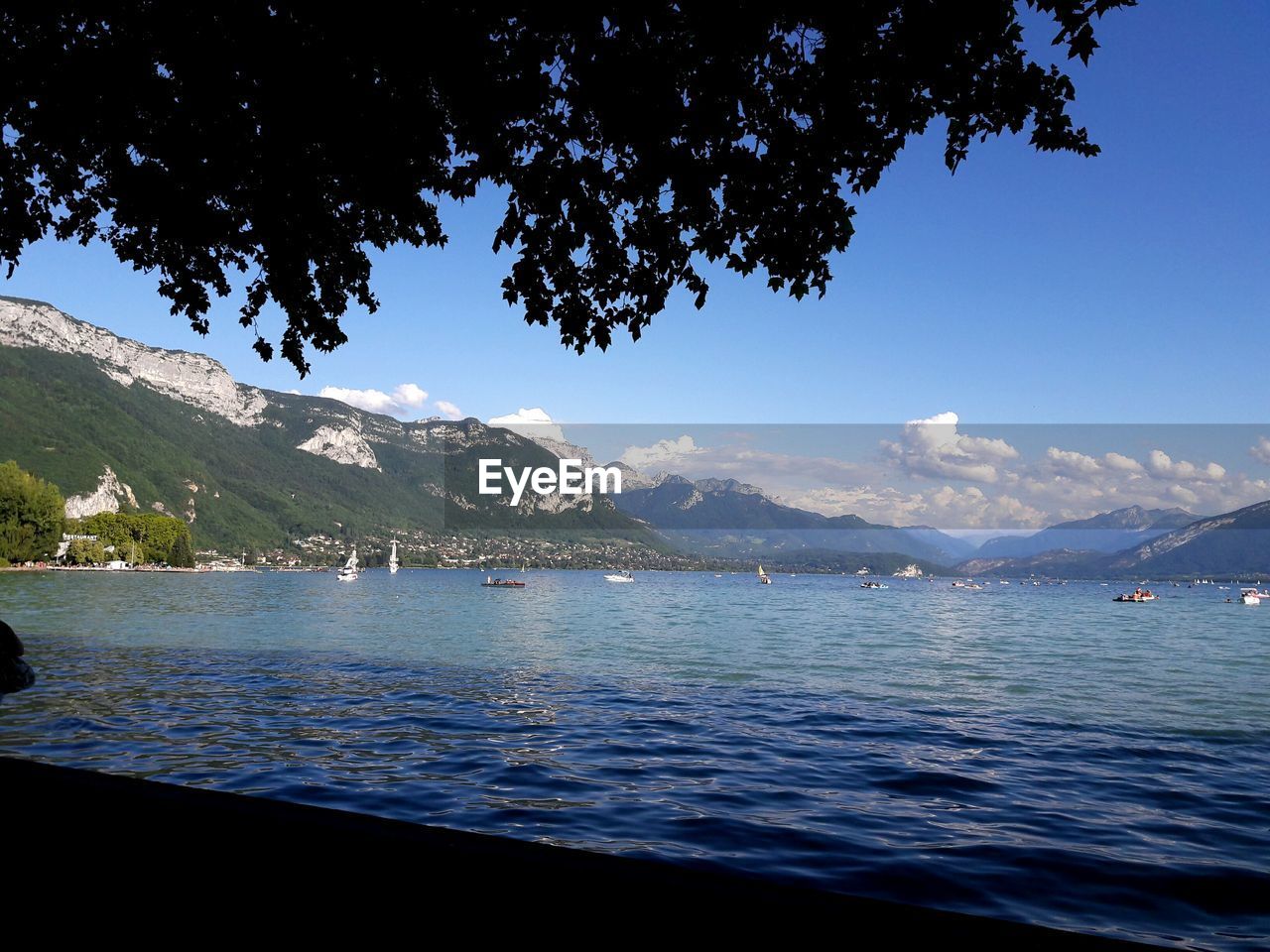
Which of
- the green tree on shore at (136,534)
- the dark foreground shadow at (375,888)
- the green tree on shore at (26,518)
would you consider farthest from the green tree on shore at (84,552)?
the dark foreground shadow at (375,888)

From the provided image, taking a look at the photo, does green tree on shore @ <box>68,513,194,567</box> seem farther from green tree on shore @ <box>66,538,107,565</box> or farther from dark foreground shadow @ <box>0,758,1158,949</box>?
dark foreground shadow @ <box>0,758,1158,949</box>

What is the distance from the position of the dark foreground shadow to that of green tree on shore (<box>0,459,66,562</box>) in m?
176

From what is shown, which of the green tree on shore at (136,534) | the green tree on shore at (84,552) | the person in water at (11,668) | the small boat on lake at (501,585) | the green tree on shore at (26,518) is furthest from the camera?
the green tree on shore at (136,534)

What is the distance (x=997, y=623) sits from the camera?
80.4 meters

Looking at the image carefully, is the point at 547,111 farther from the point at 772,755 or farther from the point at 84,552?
the point at 84,552

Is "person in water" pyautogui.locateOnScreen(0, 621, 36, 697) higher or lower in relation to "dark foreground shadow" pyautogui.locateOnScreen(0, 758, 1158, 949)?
lower

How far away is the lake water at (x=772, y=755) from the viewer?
10469 mm

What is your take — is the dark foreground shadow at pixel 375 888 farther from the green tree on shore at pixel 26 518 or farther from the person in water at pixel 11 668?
the green tree on shore at pixel 26 518

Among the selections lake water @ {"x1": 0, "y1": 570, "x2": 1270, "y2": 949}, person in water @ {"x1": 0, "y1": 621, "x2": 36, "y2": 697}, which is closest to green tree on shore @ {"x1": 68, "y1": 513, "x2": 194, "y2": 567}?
lake water @ {"x1": 0, "y1": 570, "x2": 1270, "y2": 949}

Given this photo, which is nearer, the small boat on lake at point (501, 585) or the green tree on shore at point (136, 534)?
the small boat on lake at point (501, 585)

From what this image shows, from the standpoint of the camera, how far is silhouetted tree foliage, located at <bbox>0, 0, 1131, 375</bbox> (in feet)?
27.7

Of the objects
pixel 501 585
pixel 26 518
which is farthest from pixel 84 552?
pixel 501 585

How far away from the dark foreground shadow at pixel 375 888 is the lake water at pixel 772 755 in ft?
25.3

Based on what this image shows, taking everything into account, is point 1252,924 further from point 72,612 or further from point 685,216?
point 72,612
